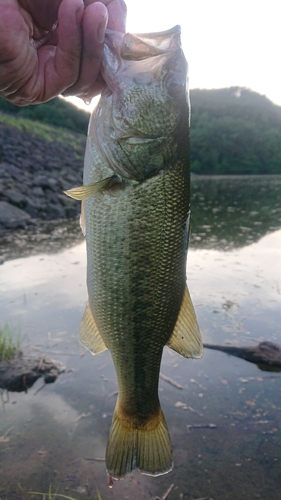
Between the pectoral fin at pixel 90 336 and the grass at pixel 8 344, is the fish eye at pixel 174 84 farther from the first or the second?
the grass at pixel 8 344

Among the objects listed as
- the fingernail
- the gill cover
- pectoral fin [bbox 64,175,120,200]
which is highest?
the fingernail

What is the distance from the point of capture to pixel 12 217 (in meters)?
13.9

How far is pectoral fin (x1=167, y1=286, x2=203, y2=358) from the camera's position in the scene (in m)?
2.43

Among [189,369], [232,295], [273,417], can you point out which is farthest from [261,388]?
[232,295]

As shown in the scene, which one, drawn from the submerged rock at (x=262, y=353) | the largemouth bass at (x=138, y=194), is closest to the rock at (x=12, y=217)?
the submerged rock at (x=262, y=353)

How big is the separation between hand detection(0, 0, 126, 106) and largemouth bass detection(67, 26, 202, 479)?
0.45 ft

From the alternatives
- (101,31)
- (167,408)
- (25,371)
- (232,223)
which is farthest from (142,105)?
(232,223)

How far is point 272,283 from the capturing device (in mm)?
8336

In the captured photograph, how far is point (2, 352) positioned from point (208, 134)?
75456 mm

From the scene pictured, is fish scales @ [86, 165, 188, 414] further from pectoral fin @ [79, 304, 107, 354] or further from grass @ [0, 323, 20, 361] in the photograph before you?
grass @ [0, 323, 20, 361]

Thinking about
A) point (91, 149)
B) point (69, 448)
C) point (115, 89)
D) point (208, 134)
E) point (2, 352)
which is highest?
point (208, 134)

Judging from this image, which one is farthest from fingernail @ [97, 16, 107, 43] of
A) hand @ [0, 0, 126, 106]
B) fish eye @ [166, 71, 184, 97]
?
fish eye @ [166, 71, 184, 97]

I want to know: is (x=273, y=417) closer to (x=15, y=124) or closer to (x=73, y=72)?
(x=73, y=72)

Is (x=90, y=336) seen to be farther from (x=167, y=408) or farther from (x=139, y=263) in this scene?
(x=167, y=408)
